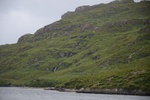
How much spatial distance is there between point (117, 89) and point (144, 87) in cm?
2067

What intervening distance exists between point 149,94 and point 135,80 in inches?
887

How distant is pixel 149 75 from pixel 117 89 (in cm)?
2290

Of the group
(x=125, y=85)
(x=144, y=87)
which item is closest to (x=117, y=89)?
(x=125, y=85)

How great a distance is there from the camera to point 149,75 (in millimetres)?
198250

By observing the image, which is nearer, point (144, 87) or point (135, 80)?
point (144, 87)

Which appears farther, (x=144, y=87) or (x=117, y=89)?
(x=117, y=89)

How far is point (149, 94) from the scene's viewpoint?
176 m

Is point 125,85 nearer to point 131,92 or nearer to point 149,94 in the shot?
point 131,92

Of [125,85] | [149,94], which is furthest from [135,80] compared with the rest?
[149,94]

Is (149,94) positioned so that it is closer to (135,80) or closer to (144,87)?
(144,87)

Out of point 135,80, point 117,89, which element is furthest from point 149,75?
point 117,89

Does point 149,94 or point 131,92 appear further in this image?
point 131,92

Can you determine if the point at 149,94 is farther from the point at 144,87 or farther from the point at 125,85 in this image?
the point at 125,85

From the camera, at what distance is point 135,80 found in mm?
197500
